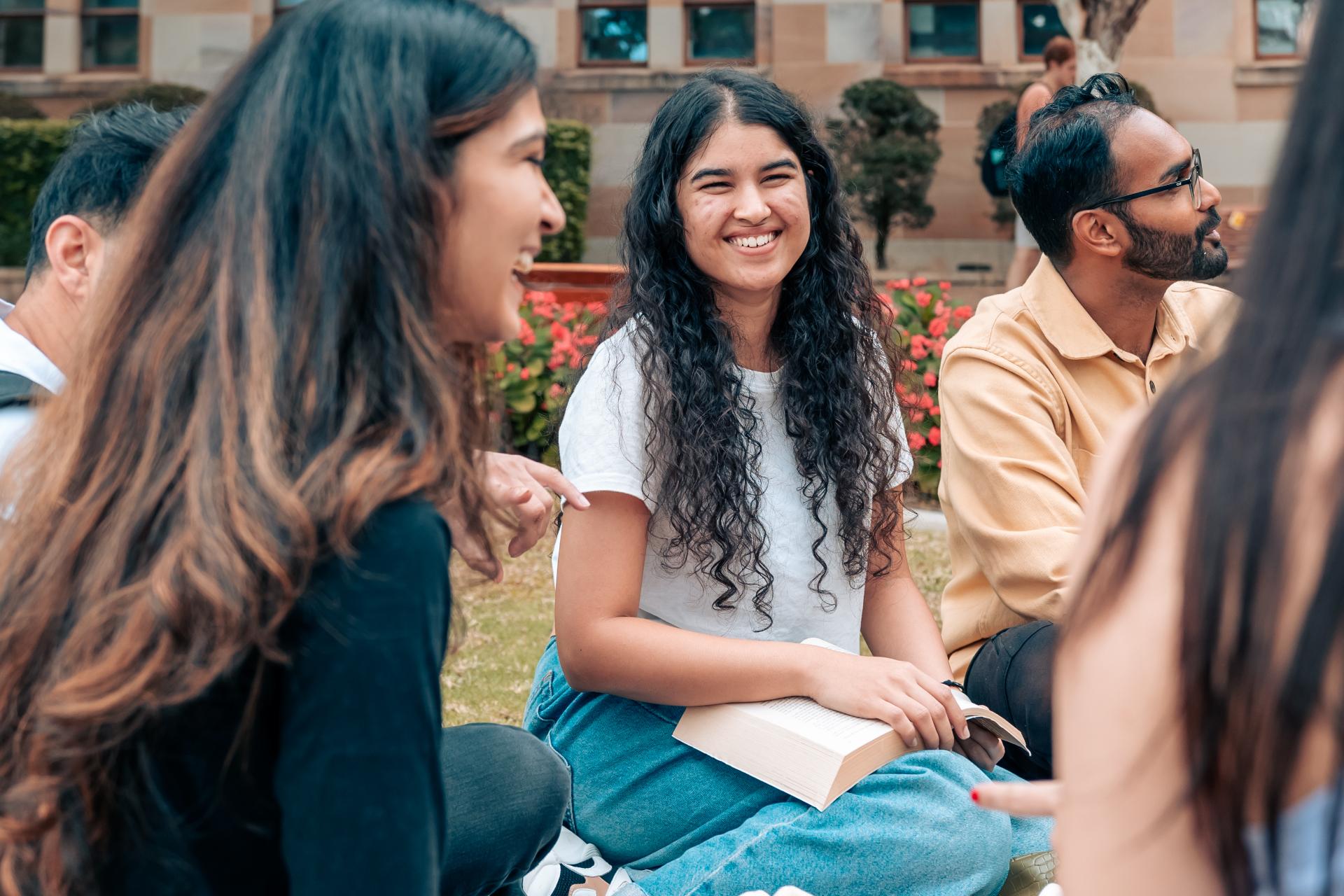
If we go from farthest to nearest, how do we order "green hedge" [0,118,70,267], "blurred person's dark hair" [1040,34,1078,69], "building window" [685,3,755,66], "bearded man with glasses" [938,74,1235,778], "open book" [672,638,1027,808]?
"building window" [685,3,755,66] → "green hedge" [0,118,70,267] → "blurred person's dark hair" [1040,34,1078,69] → "bearded man with glasses" [938,74,1235,778] → "open book" [672,638,1027,808]

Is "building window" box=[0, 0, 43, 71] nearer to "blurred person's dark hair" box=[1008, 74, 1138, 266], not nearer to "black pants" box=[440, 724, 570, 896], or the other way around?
"blurred person's dark hair" box=[1008, 74, 1138, 266]

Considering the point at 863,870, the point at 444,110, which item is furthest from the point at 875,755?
the point at 444,110

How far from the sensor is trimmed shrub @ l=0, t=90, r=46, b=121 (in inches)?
482

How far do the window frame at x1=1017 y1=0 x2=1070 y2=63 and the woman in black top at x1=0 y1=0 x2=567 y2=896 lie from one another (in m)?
11.9

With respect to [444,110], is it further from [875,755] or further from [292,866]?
[875,755]

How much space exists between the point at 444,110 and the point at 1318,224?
925 millimetres

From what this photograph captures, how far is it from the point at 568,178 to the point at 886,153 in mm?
2746

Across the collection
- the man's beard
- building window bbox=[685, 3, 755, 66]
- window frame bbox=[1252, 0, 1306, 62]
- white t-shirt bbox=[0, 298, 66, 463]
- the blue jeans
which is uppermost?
building window bbox=[685, 3, 755, 66]

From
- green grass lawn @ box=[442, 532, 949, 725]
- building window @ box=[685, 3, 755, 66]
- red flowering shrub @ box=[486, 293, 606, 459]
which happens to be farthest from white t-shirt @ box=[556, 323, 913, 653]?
building window @ box=[685, 3, 755, 66]

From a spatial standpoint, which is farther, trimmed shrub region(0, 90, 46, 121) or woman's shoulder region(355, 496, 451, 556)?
trimmed shrub region(0, 90, 46, 121)

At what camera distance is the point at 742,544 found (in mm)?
→ 2531

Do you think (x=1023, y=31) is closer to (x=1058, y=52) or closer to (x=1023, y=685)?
(x=1058, y=52)

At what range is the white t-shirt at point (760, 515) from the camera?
8.14ft

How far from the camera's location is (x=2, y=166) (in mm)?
11391
